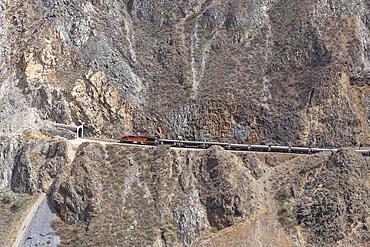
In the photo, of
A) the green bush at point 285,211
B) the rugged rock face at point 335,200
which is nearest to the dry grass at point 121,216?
the green bush at point 285,211

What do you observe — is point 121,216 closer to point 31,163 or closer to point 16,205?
point 16,205

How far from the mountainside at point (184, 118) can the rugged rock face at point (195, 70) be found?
0.12 metres

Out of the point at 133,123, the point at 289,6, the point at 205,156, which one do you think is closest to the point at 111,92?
the point at 133,123

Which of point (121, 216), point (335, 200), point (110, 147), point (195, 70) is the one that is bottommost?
point (121, 216)

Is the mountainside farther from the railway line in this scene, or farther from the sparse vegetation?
the railway line

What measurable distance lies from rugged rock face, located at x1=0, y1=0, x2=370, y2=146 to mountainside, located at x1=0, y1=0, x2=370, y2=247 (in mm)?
124

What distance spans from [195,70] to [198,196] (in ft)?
49.2

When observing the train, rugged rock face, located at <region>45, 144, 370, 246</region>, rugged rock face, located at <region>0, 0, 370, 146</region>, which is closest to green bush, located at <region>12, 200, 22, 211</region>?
rugged rock face, located at <region>45, 144, 370, 246</region>

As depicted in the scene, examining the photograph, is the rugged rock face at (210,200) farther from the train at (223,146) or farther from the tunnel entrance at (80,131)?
the tunnel entrance at (80,131)

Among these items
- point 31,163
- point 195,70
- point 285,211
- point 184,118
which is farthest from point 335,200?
point 31,163

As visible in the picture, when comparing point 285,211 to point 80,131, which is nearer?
point 285,211

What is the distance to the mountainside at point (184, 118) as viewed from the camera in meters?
51.9

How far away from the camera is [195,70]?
209 ft

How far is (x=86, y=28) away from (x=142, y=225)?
2122 cm
